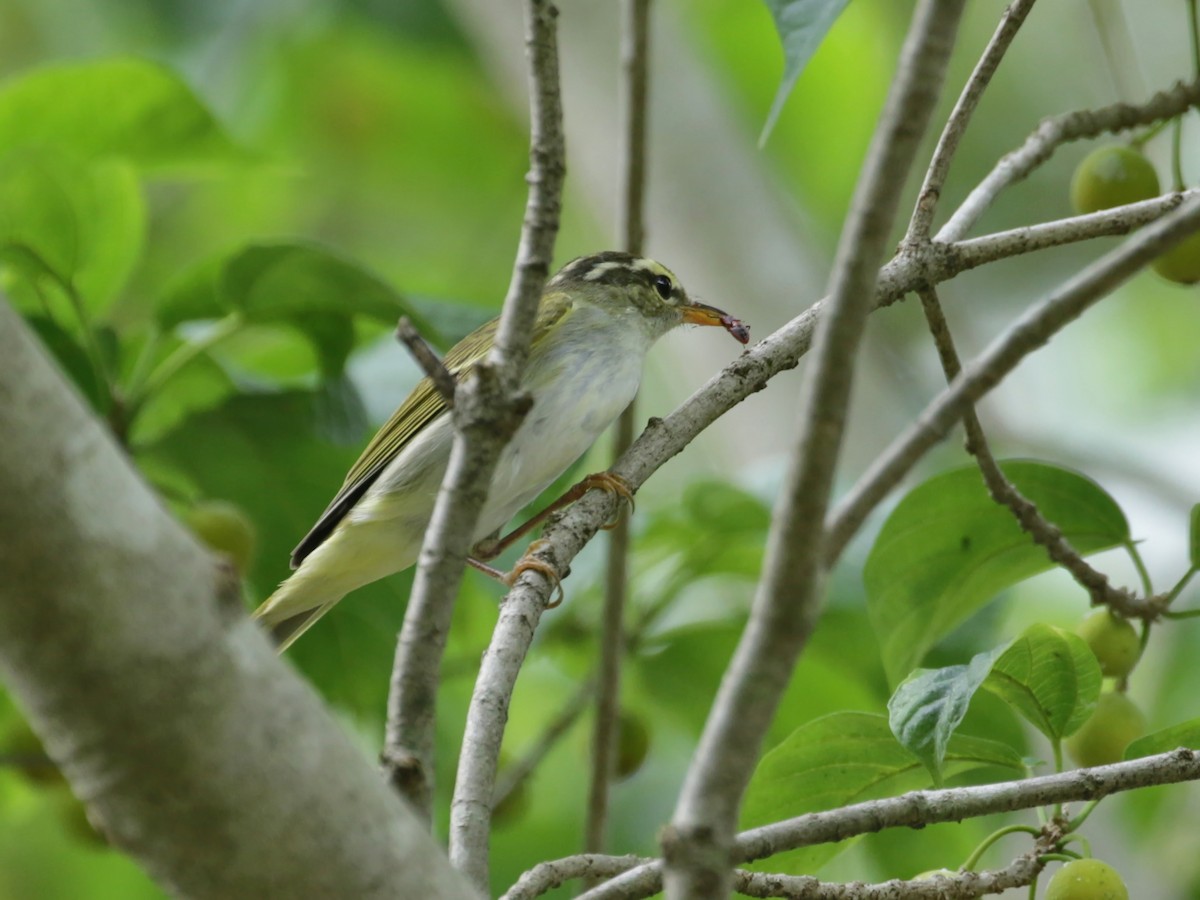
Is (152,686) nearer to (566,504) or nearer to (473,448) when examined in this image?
(473,448)

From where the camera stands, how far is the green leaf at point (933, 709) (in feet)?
7.28

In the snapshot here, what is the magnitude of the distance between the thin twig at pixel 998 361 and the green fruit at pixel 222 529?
2.37 m

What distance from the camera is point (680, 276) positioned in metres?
5.89

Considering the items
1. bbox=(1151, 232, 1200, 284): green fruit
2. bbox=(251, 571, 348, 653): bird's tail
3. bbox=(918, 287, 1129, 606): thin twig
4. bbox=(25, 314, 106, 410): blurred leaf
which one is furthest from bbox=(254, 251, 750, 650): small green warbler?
bbox=(1151, 232, 1200, 284): green fruit

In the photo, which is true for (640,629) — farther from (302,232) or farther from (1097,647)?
(302,232)

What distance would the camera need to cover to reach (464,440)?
1.76m

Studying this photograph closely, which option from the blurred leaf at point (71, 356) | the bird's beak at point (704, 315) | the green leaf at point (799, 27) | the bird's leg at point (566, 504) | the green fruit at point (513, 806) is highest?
the blurred leaf at point (71, 356)

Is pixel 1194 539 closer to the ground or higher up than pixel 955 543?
closer to the ground

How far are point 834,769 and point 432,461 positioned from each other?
1799 mm

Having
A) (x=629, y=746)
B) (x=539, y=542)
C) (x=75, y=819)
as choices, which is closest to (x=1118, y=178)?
(x=539, y=542)

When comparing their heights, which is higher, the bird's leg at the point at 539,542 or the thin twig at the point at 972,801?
Result: the bird's leg at the point at 539,542

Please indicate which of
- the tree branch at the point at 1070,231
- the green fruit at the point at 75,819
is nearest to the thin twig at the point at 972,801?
the tree branch at the point at 1070,231

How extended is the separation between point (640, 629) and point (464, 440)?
288 centimetres

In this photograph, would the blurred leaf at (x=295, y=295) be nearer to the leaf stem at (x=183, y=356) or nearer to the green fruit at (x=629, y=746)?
the leaf stem at (x=183, y=356)
